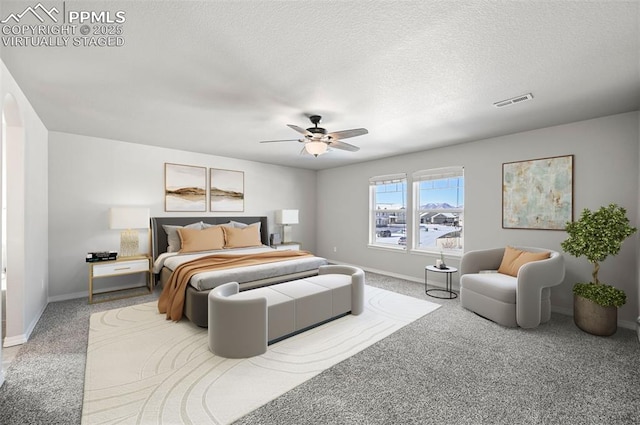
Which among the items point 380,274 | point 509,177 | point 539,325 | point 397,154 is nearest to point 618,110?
point 509,177

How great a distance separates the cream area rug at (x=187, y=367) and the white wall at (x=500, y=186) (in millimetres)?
1958

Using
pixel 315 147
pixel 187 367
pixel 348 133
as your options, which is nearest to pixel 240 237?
pixel 315 147

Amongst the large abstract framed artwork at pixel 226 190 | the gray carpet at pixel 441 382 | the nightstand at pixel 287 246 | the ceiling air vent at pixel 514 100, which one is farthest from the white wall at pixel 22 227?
the ceiling air vent at pixel 514 100

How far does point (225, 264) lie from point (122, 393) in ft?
5.70

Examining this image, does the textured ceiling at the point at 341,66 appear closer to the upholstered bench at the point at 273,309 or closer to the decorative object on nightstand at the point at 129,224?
the decorative object on nightstand at the point at 129,224

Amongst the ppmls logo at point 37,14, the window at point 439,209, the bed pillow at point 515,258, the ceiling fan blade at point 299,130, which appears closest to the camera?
the ppmls logo at point 37,14

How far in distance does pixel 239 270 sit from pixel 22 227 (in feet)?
7.11

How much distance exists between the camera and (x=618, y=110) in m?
3.16

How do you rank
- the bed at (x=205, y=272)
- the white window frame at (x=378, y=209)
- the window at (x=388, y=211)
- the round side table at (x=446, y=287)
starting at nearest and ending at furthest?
the bed at (x=205, y=272)
the round side table at (x=446, y=287)
the white window frame at (x=378, y=209)
the window at (x=388, y=211)

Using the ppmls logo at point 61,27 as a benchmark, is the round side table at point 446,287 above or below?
below

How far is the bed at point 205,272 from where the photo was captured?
307cm

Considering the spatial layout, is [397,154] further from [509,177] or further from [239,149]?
[239,149]

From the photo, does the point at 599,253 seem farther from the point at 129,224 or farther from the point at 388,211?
the point at 129,224

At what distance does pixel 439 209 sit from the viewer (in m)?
5.13
